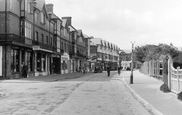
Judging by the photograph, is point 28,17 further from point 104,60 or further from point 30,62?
point 104,60

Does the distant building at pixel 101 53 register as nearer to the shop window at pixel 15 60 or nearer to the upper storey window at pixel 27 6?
the upper storey window at pixel 27 6

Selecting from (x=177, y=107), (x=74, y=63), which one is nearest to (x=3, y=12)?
(x=177, y=107)

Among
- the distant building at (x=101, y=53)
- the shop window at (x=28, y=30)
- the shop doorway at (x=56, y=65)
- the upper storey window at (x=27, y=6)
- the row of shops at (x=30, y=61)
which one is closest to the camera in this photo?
the row of shops at (x=30, y=61)

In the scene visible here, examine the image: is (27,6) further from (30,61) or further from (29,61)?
(30,61)

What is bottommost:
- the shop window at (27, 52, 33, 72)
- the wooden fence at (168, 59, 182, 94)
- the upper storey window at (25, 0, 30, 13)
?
the wooden fence at (168, 59, 182, 94)

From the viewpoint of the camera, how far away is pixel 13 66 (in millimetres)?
26125

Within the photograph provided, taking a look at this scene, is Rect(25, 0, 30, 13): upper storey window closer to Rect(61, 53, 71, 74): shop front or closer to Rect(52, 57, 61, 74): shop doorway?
Rect(52, 57, 61, 74): shop doorway

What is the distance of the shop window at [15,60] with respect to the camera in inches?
1019

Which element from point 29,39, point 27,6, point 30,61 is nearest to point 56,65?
point 30,61

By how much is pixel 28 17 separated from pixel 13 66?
704 cm

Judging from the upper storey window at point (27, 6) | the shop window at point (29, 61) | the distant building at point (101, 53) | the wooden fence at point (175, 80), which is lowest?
the wooden fence at point (175, 80)

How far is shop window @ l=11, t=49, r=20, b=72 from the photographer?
25.9 meters

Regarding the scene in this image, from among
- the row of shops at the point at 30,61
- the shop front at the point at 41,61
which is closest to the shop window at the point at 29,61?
the row of shops at the point at 30,61

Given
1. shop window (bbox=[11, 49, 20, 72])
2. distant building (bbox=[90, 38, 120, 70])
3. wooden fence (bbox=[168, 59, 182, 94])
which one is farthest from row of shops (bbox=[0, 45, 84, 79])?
distant building (bbox=[90, 38, 120, 70])
